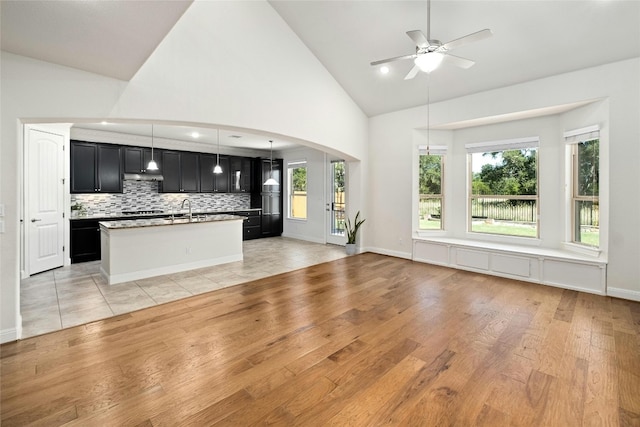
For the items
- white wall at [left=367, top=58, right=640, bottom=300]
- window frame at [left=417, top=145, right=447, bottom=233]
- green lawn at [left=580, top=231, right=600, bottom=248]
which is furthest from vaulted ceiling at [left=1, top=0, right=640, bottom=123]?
green lawn at [left=580, top=231, right=600, bottom=248]

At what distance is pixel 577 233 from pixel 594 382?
3.37m

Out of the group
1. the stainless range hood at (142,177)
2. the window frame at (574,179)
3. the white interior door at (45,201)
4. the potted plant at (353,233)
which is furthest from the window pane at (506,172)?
the white interior door at (45,201)

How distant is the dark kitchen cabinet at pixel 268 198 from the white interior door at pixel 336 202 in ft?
6.75

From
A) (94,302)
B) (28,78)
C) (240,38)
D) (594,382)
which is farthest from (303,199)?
(594,382)

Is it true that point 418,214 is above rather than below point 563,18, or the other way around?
below

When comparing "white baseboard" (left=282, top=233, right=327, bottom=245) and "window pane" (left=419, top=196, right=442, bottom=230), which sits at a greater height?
"window pane" (left=419, top=196, right=442, bottom=230)

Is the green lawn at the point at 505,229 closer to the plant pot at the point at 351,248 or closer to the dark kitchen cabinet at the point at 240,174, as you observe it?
the plant pot at the point at 351,248

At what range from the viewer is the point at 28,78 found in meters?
2.88

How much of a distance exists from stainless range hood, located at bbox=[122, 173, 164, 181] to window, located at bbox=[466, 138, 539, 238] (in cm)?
687

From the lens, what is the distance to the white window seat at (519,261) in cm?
421

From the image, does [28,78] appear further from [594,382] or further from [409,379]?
[594,382]

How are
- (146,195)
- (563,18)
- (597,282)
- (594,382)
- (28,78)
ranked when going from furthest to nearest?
(146,195)
(597,282)
(563,18)
(28,78)
(594,382)

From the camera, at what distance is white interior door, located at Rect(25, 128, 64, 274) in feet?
16.2

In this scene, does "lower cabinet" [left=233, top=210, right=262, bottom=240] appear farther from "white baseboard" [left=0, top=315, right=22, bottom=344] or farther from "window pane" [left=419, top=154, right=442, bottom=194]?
"white baseboard" [left=0, top=315, right=22, bottom=344]
